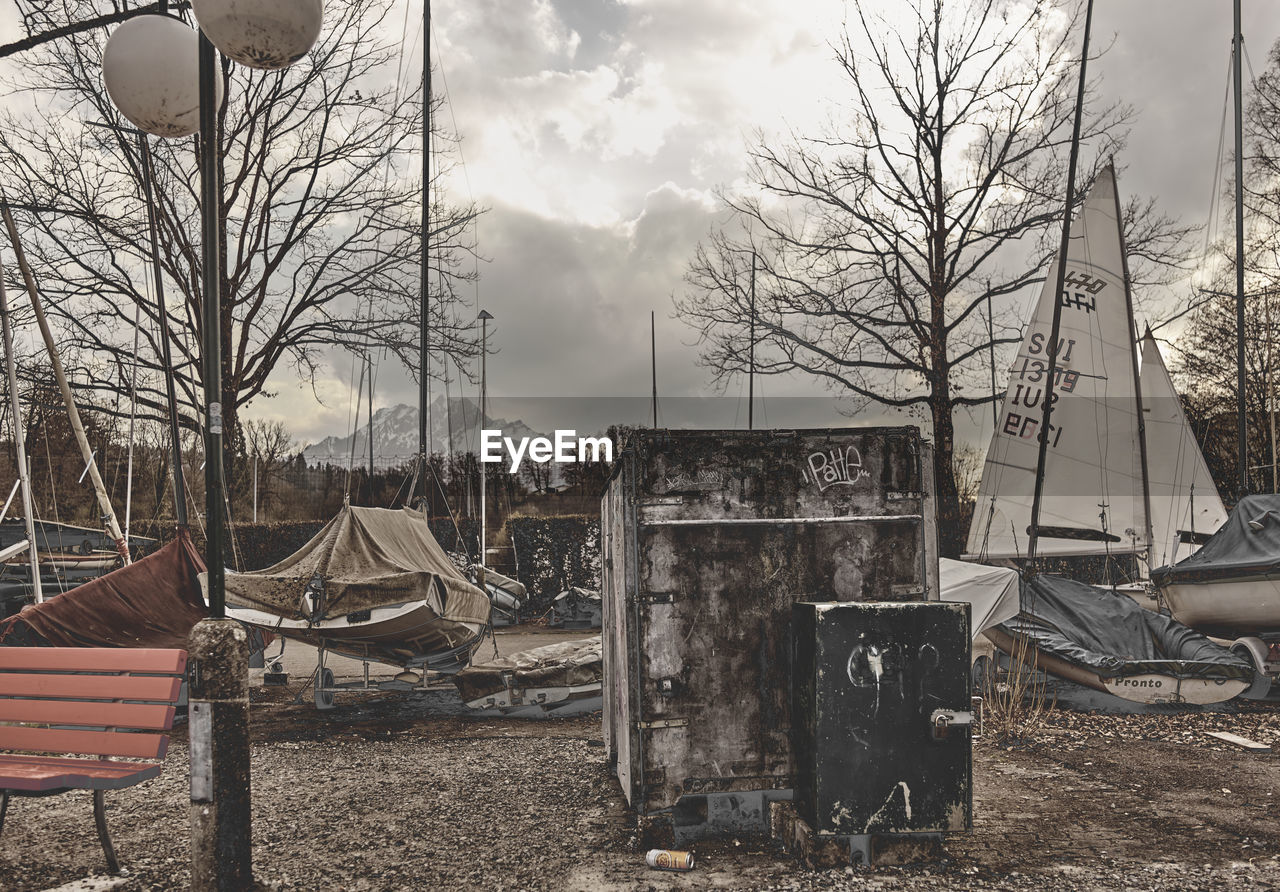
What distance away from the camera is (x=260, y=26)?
419cm

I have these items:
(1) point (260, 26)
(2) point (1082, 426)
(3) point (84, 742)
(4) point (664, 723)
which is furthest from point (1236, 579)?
(3) point (84, 742)

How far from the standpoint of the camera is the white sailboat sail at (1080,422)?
591 inches

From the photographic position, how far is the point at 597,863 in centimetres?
494

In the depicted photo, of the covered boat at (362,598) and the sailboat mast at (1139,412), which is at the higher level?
the sailboat mast at (1139,412)

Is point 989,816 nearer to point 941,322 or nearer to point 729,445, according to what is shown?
point 729,445

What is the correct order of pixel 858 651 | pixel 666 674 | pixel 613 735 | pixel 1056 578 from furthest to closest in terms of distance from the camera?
pixel 1056 578 → pixel 613 735 → pixel 666 674 → pixel 858 651

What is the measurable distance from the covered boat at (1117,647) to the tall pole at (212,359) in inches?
301

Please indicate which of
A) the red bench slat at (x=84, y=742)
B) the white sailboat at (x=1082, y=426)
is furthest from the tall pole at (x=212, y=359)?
the white sailboat at (x=1082, y=426)

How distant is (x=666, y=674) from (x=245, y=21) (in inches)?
151

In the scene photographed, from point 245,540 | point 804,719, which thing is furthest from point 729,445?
point 245,540

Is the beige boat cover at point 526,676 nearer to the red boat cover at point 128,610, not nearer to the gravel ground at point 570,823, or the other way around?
the gravel ground at point 570,823

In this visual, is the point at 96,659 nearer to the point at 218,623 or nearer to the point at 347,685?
the point at 218,623

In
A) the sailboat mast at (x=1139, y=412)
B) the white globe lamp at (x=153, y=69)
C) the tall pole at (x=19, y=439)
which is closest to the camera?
the white globe lamp at (x=153, y=69)

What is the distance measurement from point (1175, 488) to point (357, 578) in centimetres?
1452
